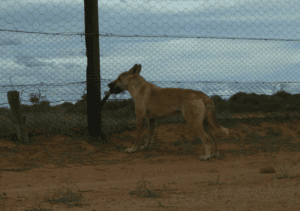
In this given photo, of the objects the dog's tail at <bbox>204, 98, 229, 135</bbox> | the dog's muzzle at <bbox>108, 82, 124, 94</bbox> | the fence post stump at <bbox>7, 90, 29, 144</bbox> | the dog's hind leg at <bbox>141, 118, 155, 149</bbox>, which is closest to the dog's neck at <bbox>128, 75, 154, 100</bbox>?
the dog's muzzle at <bbox>108, 82, 124, 94</bbox>

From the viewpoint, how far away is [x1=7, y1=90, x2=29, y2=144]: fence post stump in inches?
239

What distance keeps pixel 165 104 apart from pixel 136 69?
3.31 feet

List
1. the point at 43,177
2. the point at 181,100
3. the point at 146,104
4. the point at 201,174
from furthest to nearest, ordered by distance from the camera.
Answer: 1. the point at 146,104
2. the point at 181,100
3. the point at 201,174
4. the point at 43,177

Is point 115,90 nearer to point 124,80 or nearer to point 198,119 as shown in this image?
point 124,80

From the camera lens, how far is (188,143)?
7.17 metres

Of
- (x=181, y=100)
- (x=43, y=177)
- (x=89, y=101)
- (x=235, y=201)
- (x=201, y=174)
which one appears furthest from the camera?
(x=89, y=101)

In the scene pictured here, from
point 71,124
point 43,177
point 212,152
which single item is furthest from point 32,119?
point 212,152

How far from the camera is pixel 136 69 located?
645 centimetres

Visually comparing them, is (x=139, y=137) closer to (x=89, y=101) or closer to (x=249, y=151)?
(x=89, y=101)

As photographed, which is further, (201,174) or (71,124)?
(71,124)

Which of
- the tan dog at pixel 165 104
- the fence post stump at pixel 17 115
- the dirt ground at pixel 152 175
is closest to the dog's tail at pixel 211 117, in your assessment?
the tan dog at pixel 165 104

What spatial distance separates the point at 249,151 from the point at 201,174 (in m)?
2.36

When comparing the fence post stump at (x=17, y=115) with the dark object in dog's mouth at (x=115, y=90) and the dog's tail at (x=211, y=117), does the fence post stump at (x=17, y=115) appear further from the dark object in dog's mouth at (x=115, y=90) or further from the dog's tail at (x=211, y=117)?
the dog's tail at (x=211, y=117)

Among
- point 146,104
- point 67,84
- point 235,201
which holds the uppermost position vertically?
point 67,84
